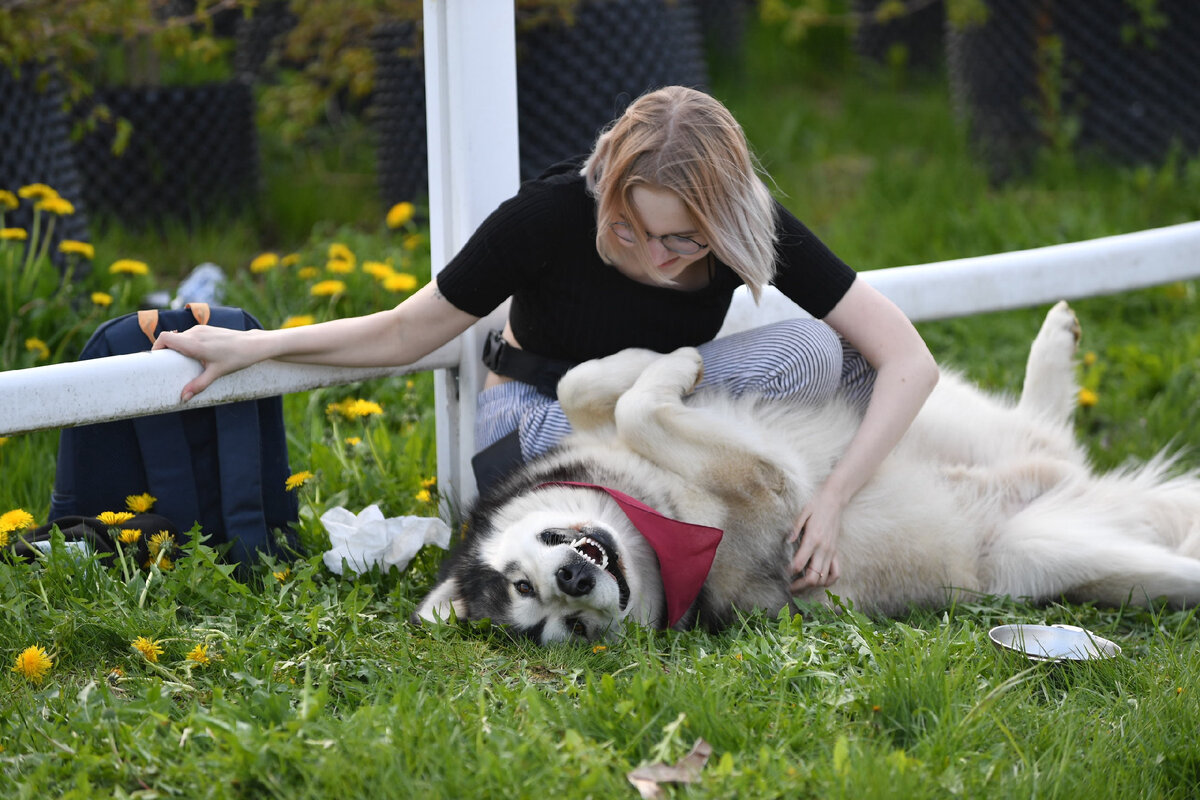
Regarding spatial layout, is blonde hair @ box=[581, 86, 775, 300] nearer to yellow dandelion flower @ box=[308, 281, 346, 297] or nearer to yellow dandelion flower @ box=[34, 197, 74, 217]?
yellow dandelion flower @ box=[308, 281, 346, 297]

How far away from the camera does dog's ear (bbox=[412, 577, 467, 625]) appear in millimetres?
2609

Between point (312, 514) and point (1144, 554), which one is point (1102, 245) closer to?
point (1144, 554)

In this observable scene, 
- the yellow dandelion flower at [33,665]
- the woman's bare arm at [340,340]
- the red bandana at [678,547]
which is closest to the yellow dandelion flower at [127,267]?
the woman's bare arm at [340,340]

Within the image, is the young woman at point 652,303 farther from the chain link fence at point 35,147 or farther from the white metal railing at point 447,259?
the chain link fence at point 35,147

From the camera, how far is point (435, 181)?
3092 mm

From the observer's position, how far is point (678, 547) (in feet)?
8.52

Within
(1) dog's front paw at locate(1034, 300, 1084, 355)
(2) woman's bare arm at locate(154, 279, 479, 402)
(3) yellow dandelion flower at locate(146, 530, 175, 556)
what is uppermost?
(2) woman's bare arm at locate(154, 279, 479, 402)

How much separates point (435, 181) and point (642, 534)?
1.16m

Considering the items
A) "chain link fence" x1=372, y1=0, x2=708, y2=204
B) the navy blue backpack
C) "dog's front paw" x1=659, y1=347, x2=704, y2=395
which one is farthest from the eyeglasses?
"chain link fence" x1=372, y1=0, x2=708, y2=204

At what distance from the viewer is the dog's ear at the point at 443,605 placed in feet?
8.56

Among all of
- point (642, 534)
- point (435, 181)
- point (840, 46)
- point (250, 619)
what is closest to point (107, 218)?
point (435, 181)

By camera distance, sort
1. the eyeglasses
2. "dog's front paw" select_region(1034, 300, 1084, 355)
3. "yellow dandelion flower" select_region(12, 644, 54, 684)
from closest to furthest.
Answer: "yellow dandelion flower" select_region(12, 644, 54, 684) → the eyeglasses → "dog's front paw" select_region(1034, 300, 1084, 355)

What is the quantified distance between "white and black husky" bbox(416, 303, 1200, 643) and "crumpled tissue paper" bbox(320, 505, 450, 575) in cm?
19

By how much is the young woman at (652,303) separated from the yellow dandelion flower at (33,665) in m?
0.67
